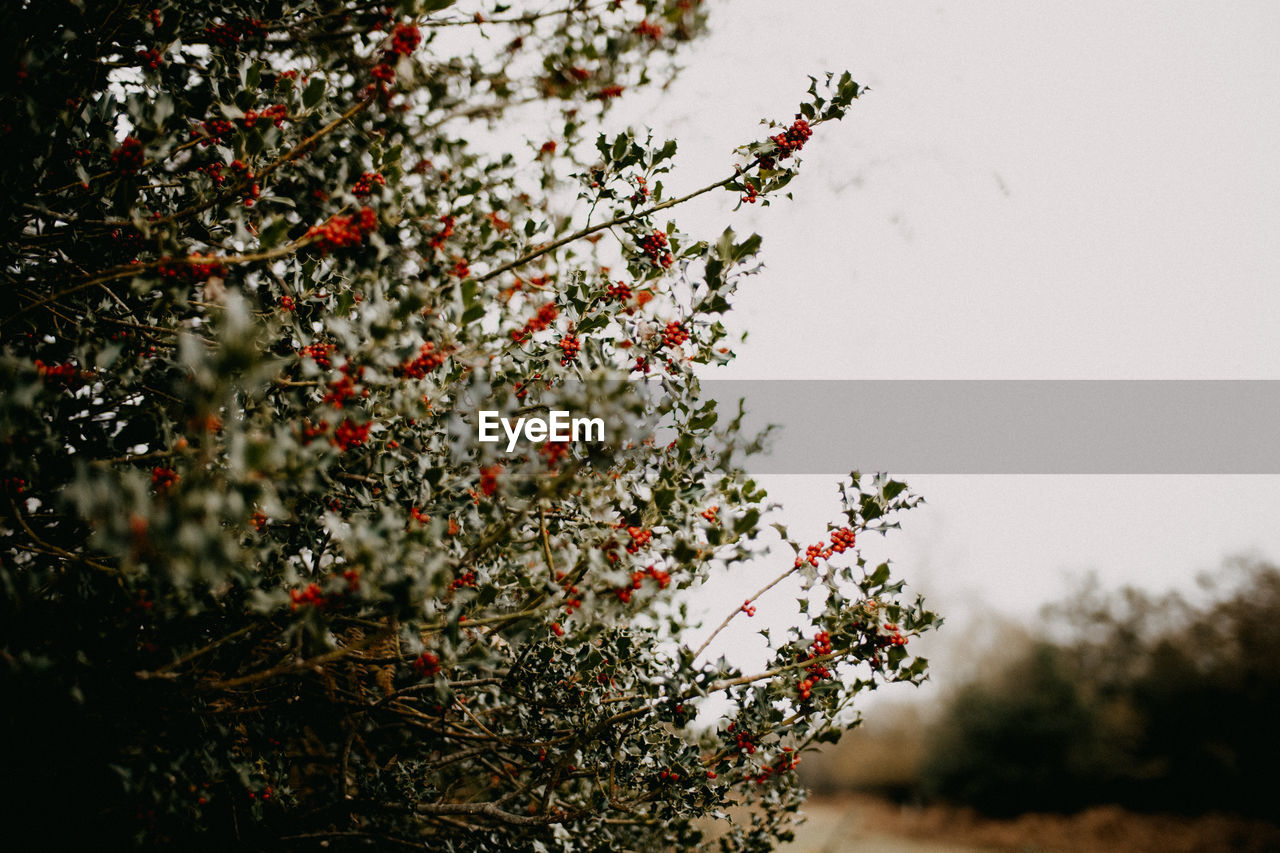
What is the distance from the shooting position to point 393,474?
1.86 m

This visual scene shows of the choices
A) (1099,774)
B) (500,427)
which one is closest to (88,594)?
(500,427)

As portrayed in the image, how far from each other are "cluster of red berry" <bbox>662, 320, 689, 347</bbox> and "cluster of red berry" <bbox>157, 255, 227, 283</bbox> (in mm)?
1185

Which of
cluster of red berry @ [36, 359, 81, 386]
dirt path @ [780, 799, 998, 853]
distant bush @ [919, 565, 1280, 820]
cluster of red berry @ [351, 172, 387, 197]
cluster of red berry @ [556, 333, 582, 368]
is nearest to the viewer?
cluster of red berry @ [36, 359, 81, 386]

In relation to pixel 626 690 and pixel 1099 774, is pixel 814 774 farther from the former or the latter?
pixel 626 690

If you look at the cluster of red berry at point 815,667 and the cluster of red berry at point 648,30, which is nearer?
the cluster of red berry at point 815,667

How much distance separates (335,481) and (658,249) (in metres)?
1.24

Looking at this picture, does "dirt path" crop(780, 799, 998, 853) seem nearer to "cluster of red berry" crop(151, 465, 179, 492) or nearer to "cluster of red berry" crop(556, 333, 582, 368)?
"cluster of red berry" crop(556, 333, 582, 368)

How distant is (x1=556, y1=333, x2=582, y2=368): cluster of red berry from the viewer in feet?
6.75

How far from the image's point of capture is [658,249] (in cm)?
201

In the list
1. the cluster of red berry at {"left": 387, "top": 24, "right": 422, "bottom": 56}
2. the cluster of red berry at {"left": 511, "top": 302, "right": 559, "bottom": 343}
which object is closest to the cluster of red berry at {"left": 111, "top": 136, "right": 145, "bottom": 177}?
the cluster of red berry at {"left": 387, "top": 24, "right": 422, "bottom": 56}

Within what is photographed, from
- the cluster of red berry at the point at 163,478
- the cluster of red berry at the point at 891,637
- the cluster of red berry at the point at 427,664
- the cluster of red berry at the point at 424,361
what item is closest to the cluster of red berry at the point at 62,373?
the cluster of red berry at the point at 163,478

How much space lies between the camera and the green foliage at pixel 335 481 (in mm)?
1418

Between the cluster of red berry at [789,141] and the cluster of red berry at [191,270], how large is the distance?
4.99 feet

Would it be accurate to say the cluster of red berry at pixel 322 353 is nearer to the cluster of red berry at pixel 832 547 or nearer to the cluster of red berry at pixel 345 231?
the cluster of red berry at pixel 345 231
